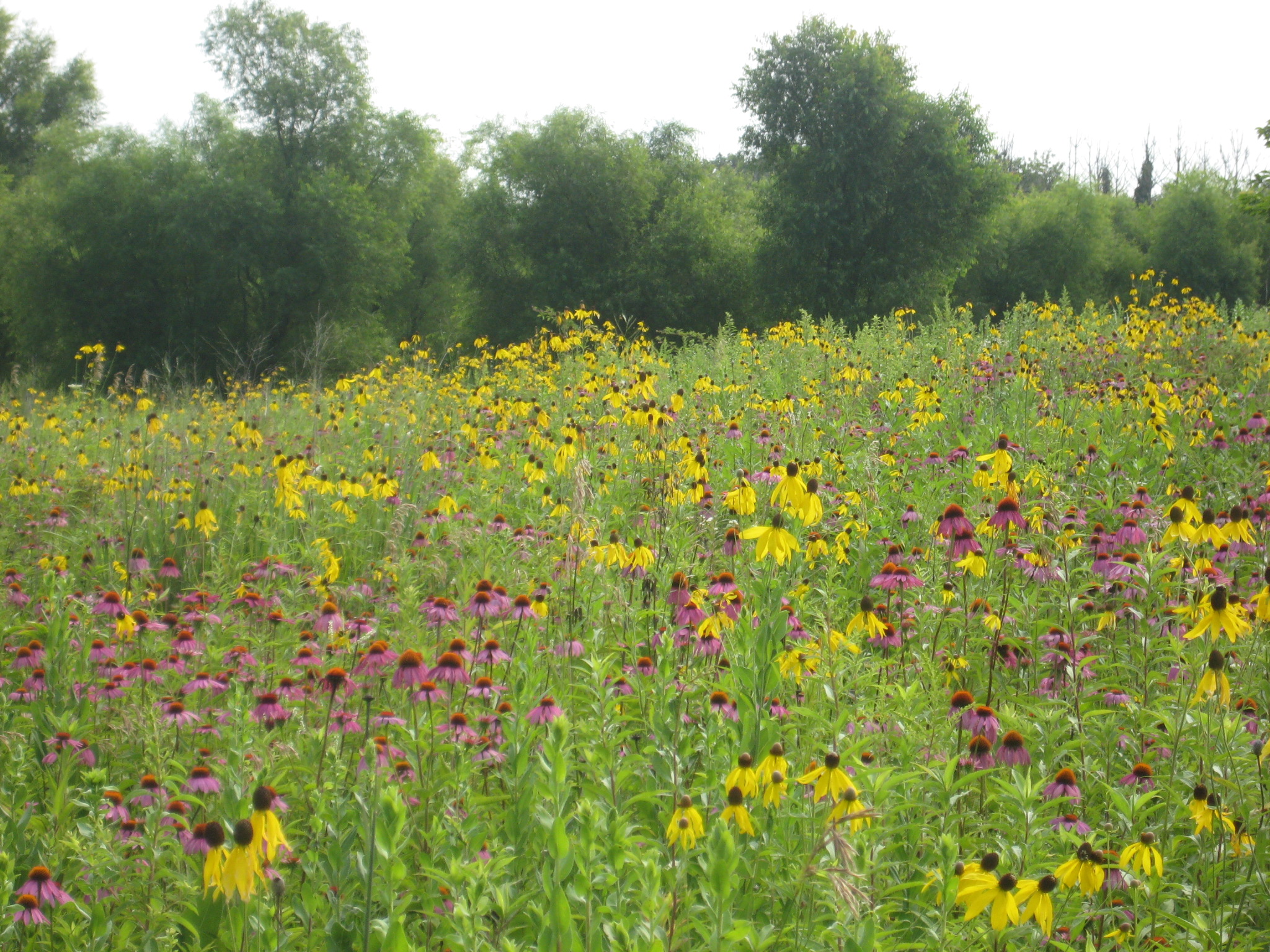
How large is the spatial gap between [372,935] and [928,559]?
2786 millimetres

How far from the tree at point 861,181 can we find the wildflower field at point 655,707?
17.8m

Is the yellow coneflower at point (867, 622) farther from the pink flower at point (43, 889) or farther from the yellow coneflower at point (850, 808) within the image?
the pink flower at point (43, 889)

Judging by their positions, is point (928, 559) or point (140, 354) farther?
point (140, 354)

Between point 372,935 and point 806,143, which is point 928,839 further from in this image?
point 806,143

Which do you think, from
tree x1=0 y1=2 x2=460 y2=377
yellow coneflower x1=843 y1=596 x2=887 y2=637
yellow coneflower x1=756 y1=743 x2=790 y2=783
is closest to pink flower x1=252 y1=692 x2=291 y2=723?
yellow coneflower x1=756 y1=743 x2=790 y2=783

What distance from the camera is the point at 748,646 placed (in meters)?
2.17

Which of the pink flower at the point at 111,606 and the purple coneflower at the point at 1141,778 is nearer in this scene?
the purple coneflower at the point at 1141,778

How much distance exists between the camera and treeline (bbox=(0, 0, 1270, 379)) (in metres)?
22.2

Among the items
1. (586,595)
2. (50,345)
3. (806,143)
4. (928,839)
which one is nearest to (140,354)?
(50,345)

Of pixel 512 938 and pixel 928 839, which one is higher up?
pixel 928 839

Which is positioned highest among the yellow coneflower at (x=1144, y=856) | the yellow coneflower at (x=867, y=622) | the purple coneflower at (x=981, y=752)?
the yellow coneflower at (x=867, y=622)

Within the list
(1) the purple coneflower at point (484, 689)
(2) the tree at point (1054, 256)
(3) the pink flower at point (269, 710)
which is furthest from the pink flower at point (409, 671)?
(2) the tree at point (1054, 256)

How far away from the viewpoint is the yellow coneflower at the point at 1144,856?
5.62ft

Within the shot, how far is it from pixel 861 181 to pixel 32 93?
99.2ft
